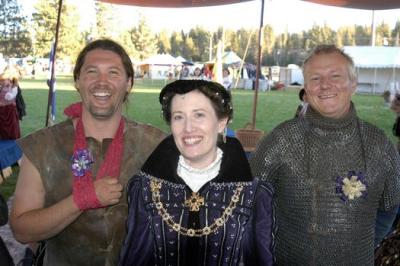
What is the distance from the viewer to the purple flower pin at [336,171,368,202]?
94.8 inches

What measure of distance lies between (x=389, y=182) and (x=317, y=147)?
18.4 inches

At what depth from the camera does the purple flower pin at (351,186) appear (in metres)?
2.41

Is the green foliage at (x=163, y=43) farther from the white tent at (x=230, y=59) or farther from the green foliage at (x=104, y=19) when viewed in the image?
the white tent at (x=230, y=59)

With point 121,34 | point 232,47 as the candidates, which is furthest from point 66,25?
point 232,47

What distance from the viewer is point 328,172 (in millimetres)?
2459

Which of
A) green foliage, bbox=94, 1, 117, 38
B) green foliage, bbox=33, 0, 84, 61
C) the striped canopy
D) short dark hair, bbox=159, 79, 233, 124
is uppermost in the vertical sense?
green foliage, bbox=94, 1, 117, 38

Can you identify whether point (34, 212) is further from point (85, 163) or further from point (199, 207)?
point (199, 207)

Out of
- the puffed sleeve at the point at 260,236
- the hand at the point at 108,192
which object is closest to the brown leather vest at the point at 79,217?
the hand at the point at 108,192

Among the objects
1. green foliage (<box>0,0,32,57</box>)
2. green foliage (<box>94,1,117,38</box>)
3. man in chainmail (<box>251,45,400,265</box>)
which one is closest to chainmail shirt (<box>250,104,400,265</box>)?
man in chainmail (<box>251,45,400,265</box>)

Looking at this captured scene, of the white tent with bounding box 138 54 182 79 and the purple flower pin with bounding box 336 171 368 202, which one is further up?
the white tent with bounding box 138 54 182 79

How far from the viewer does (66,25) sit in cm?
4834

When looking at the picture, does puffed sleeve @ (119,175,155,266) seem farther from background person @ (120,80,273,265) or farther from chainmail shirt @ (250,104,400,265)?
chainmail shirt @ (250,104,400,265)

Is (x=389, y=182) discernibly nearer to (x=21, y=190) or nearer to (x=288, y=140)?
(x=288, y=140)

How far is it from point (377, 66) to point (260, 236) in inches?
1414
